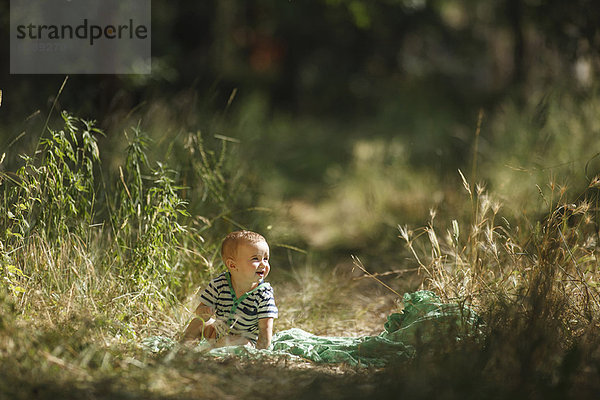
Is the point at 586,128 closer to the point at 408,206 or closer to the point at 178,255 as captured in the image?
the point at 408,206

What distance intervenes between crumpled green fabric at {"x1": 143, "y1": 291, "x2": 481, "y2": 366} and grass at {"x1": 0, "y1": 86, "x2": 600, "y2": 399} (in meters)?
0.08

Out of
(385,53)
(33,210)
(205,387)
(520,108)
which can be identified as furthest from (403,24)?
(205,387)

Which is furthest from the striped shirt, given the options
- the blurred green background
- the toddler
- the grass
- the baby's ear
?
the blurred green background

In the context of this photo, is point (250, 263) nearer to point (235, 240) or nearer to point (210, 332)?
point (235, 240)

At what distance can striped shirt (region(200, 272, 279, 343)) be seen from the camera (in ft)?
11.4

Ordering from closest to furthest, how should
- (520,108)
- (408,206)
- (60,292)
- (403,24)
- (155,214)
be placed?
1. (60,292)
2. (155,214)
3. (408,206)
4. (520,108)
5. (403,24)

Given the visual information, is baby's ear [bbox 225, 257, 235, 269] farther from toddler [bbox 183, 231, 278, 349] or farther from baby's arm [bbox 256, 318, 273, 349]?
baby's arm [bbox 256, 318, 273, 349]

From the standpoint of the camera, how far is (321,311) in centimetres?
443

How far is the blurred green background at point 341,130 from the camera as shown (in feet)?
16.1

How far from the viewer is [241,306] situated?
3512 mm

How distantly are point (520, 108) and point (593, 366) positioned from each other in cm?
607

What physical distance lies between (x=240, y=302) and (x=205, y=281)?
2.32ft

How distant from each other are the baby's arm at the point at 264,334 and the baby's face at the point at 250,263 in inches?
7.3

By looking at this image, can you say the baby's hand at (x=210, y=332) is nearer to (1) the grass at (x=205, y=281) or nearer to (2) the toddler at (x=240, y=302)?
(2) the toddler at (x=240, y=302)
